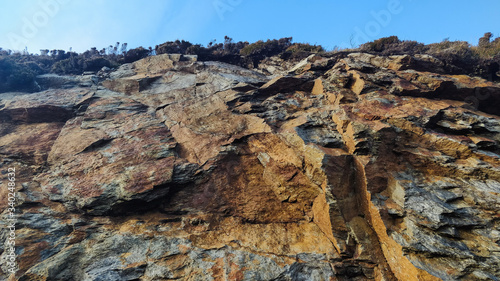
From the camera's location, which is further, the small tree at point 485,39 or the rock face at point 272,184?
the small tree at point 485,39

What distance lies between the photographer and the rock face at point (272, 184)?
5664 mm

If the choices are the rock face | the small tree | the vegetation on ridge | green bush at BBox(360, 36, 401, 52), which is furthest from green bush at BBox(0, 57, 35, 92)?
the small tree

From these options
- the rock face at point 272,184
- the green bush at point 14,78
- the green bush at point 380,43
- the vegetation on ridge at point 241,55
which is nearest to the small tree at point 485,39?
the vegetation on ridge at point 241,55

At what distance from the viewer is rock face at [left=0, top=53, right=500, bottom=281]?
18.6 ft

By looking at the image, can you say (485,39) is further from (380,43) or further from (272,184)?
(272,184)

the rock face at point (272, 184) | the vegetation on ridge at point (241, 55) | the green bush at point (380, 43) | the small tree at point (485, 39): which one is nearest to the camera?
the rock face at point (272, 184)

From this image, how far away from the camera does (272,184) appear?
7719 millimetres

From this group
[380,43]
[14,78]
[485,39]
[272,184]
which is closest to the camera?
[272,184]

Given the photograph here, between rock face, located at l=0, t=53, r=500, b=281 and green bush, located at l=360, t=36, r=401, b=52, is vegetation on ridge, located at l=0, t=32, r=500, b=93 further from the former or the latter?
rock face, located at l=0, t=53, r=500, b=281

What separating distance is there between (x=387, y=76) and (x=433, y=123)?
3100 millimetres

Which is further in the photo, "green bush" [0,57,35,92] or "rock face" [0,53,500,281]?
"green bush" [0,57,35,92]

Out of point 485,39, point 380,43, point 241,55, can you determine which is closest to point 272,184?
point 241,55

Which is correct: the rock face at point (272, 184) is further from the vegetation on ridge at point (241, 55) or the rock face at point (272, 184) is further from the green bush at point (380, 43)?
the green bush at point (380, 43)

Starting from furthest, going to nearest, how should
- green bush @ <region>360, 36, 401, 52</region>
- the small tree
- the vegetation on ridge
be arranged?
green bush @ <region>360, 36, 401, 52</region>, the small tree, the vegetation on ridge
